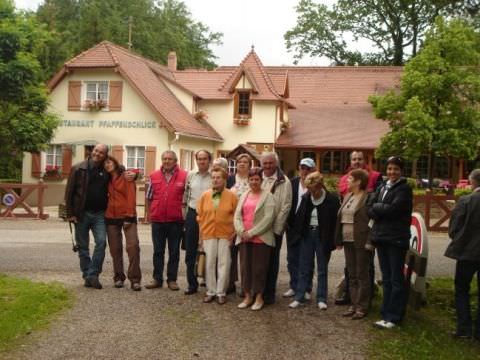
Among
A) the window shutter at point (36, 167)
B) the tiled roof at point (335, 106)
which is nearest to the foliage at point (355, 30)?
the tiled roof at point (335, 106)

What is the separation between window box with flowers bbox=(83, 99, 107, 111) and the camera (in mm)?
24906

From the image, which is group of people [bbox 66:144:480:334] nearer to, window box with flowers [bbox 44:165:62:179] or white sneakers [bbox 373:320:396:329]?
white sneakers [bbox 373:320:396:329]

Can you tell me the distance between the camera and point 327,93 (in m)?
33.1

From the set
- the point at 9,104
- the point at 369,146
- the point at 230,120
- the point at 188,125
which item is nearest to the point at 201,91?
the point at 230,120

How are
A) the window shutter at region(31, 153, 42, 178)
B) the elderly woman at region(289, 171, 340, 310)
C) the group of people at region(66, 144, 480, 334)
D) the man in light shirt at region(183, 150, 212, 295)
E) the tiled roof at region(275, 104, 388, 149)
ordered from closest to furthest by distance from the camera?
the group of people at region(66, 144, 480, 334)
the elderly woman at region(289, 171, 340, 310)
the man in light shirt at region(183, 150, 212, 295)
the window shutter at region(31, 153, 42, 178)
the tiled roof at region(275, 104, 388, 149)

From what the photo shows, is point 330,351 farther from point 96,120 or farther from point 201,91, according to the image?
point 201,91

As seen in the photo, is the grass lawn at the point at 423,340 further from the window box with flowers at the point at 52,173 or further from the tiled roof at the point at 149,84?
the window box with flowers at the point at 52,173

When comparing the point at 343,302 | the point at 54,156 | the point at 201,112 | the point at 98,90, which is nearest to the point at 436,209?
the point at 343,302

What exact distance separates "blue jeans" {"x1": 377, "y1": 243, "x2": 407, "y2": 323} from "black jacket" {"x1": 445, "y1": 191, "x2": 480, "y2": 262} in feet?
1.71

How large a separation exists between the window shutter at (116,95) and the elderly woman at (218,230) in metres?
18.6

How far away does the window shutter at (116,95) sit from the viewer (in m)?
24.8

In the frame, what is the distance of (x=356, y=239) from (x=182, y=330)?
2.08m

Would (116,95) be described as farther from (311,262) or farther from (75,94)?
(311,262)

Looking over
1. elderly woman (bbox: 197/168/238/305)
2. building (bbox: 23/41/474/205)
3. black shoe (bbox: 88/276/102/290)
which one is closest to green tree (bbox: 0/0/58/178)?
building (bbox: 23/41/474/205)
